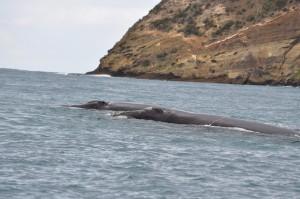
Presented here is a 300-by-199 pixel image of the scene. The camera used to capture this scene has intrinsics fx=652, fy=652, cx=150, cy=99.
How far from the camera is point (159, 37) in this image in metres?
171

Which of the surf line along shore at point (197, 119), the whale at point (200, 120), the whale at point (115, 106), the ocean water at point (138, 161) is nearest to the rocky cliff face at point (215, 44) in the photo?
the whale at point (115, 106)

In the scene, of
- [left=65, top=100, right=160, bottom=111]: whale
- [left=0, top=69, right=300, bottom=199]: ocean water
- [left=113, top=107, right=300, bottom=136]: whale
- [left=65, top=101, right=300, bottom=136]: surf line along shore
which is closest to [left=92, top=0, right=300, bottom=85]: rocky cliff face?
[left=65, top=100, right=160, bottom=111]: whale

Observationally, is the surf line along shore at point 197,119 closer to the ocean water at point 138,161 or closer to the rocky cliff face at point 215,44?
the ocean water at point 138,161

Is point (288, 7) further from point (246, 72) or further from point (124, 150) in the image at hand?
point (124, 150)

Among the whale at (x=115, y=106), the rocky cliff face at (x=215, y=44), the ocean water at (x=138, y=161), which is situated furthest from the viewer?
the rocky cliff face at (x=215, y=44)

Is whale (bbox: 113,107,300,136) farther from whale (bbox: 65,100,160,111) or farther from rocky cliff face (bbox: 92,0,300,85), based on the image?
rocky cliff face (bbox: 92,0,300,85)

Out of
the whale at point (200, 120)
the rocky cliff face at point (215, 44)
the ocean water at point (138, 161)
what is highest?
the rocky cliff face at point (215, 44)

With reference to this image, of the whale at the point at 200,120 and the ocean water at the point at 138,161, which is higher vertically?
the whale at the point at 200,120

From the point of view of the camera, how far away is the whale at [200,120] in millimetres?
39250

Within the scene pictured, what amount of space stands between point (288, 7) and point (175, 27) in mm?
29982

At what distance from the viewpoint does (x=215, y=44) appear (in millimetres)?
160625

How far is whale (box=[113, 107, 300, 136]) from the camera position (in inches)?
1545

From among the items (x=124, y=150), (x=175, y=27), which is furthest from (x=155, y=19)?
(x=124, y=150)

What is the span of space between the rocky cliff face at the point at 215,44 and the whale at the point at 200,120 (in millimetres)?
104168
